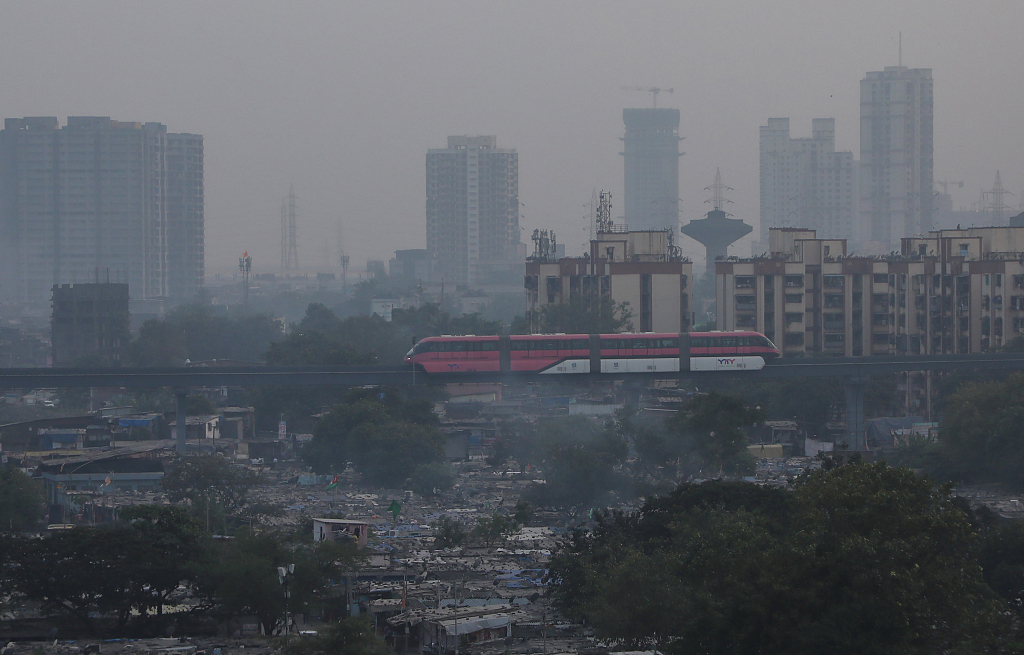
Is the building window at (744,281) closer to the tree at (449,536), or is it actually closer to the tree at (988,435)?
the tree at (988,435)

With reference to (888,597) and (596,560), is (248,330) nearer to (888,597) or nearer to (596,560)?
(596,560)

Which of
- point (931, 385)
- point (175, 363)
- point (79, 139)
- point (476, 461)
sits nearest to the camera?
point (476, 461)

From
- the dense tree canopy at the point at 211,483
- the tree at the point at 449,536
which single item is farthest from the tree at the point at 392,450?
the tree at the point at 449,536

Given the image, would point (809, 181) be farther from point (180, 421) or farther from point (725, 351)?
point (180, 421)

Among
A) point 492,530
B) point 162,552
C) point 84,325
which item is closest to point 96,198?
point 84,325

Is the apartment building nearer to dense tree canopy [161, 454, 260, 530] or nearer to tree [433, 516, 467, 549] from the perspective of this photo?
dense tree canopy [161, 454, 260, 530]

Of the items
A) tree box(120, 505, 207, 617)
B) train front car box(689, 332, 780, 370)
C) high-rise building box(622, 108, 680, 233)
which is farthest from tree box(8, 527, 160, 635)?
high-rise building box(622, 108, 680, 233)

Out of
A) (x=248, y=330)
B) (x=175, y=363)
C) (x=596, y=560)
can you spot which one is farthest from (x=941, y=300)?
(x=248, y=330)

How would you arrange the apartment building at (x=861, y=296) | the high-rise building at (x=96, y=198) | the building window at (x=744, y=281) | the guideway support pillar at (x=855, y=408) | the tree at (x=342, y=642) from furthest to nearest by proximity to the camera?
the high-rise building at (x=96, y=198) → the building window at (x=744, y=281) → the apartment building at (x=861, y=296) → the guideway support pillar at (x=855, y=408) → the tree at (x=342, y=642)
